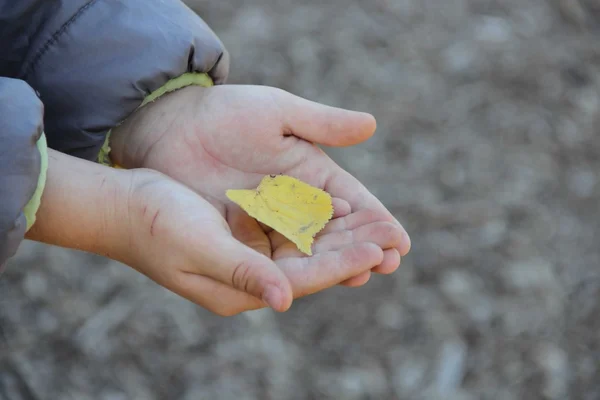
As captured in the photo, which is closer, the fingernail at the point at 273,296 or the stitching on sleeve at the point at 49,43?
the fingernail at the point at 273,296

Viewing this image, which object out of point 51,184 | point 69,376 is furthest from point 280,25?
point 51,184

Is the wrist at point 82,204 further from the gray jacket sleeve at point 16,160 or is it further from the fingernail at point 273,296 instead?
the fingernail at point 273,296

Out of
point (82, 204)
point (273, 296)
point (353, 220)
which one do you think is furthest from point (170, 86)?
point (273, 296)

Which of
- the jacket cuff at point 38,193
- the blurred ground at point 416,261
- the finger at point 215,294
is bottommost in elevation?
the blurred ground at point 416,261

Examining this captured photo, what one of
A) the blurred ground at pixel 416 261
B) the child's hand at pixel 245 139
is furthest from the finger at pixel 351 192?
the blurred ground at pixel 416 261

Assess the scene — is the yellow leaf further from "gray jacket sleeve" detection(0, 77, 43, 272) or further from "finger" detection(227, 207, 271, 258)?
"gray jacket sleeve" detection(0, 77, 43, 272)

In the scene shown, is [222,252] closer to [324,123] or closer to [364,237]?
[364,237]

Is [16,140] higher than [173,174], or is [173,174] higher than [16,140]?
[16,140]

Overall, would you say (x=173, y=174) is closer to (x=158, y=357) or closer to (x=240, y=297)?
(x=240, y=297)
